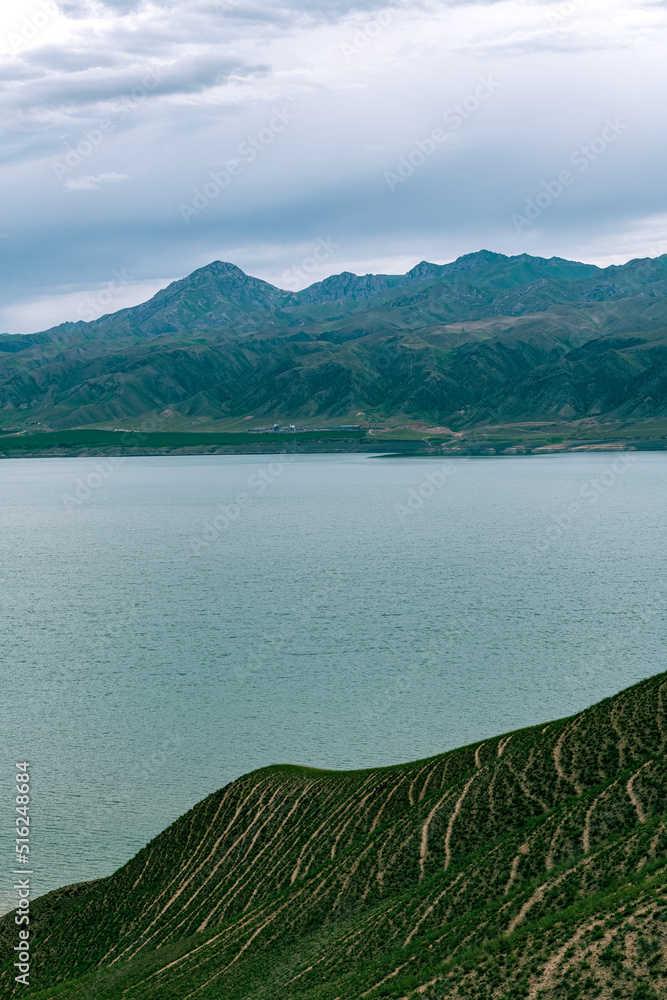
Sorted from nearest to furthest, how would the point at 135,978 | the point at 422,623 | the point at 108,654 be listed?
1. the point at 135,978
2. the point at 108,654
3. the point at 422,623

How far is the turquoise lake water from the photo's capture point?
54781 mm

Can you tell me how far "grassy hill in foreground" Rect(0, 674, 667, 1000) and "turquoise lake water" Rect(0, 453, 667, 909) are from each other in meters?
5.91

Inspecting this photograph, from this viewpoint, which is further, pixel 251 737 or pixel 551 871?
pixel 251 737

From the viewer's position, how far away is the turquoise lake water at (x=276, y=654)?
5478 cm

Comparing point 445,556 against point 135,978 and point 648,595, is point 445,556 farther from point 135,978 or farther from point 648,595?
point 135,978

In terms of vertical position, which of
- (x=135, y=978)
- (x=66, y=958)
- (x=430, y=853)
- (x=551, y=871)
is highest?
(x=551, y=871)

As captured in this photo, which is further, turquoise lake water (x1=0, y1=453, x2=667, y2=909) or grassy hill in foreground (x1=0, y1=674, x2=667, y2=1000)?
turquoise lake water (x1=0, y1=453, x2=667, y2=909)

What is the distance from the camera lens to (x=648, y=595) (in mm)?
95812

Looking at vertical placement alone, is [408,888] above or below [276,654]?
above

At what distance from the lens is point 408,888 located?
33.0 m

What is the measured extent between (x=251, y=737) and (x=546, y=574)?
201 ft

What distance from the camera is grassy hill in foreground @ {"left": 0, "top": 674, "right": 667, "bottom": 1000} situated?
23.5 m

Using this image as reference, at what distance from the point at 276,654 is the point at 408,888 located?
4662cm

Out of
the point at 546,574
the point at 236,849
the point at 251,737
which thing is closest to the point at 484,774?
the point at 236,849
